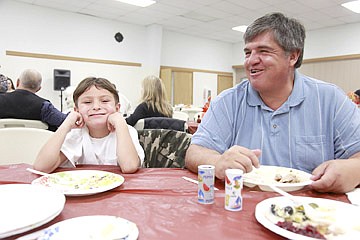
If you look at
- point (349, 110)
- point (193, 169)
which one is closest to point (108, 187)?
point (193, 169)

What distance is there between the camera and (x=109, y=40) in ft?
25.0

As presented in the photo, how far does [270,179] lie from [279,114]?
0.43 m

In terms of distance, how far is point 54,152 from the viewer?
1.34 metres

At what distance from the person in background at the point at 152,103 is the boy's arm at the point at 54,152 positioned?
6.71 ft

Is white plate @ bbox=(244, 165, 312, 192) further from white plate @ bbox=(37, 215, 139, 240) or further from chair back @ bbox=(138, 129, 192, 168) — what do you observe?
chair back @ bbox=(138, 129, 192, 168)

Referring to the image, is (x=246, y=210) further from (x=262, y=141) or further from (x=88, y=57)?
(x=88, y=57)

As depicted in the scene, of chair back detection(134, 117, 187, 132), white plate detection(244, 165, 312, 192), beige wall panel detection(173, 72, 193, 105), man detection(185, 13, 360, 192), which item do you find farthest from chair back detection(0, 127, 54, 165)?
beige wall panel detection(173, 72, 193, 105)

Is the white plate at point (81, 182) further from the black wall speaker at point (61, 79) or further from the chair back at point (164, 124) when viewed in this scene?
the black wall speaker at point (61, 79)

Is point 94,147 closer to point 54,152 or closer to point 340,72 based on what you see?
point 54,152

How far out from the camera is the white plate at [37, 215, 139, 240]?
66 cm

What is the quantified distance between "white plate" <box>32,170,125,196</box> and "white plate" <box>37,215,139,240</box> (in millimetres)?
244

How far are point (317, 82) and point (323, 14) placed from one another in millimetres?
6422

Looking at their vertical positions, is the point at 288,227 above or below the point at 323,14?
below

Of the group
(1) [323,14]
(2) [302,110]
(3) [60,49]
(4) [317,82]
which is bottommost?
(2) [302,110]
